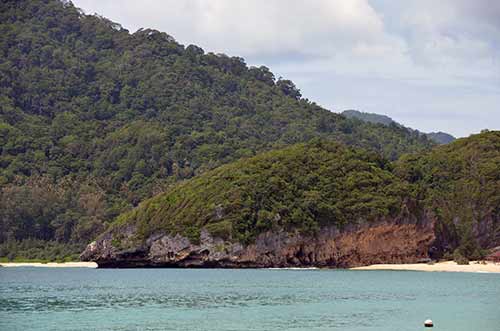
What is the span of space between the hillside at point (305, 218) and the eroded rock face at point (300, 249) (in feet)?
0.37

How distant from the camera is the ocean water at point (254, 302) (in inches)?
1735

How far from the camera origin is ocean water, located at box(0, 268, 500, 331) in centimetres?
4406

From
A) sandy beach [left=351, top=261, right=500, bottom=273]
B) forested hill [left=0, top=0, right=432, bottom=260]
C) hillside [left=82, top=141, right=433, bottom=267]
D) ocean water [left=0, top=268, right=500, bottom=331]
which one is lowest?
ocean water [left=0, top=268, right=500, bottom=331]

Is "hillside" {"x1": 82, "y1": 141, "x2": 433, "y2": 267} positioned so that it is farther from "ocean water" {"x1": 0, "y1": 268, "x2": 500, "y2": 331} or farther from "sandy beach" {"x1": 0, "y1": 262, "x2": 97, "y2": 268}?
"ocean water" {"x1": 0, "y1": 268, "x2": 500, "y2": 331}

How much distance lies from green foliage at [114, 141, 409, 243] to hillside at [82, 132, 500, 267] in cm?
12

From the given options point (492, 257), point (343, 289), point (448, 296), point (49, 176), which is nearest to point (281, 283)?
point (343, 289)

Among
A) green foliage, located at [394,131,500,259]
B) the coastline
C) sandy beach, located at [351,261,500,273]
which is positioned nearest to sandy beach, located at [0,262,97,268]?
the coastline

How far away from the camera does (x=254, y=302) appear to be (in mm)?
55781

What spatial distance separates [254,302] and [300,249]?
4618 centimetres

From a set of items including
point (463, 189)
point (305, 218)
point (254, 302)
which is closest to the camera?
point (254, 302)

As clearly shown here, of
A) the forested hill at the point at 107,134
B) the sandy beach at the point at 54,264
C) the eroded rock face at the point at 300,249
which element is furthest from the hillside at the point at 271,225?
the forested hill at the point at 107,134

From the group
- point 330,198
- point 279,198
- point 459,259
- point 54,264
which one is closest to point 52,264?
point 54,264

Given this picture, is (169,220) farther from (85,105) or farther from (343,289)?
(85,105)

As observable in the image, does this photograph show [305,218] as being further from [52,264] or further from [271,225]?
[52,264]
